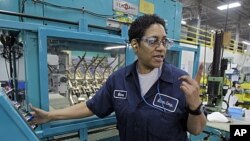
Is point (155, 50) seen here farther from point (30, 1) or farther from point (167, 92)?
point (30, 1)

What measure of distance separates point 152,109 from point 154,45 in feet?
1.25

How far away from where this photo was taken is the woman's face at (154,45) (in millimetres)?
1179

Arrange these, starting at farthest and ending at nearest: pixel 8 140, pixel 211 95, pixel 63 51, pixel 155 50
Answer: pixel 211 95, pixel 63 51, pixel 155 50, pixel 8 140

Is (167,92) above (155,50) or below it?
below

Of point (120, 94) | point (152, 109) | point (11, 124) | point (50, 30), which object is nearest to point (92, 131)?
point (120, 94)

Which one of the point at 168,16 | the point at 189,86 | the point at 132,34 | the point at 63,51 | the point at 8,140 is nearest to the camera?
the point at 8,140

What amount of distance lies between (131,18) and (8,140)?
4.81 feet

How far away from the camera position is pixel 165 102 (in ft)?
3.78

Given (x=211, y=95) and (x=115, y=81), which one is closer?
(x=115, y=81)

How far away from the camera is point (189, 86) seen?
974mm

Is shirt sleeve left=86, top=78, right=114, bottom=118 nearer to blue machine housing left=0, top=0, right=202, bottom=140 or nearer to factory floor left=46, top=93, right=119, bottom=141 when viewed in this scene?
blue machine housing left=0, top=0, right=202, bottom=140

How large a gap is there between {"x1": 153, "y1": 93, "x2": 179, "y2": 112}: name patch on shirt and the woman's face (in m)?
0.19

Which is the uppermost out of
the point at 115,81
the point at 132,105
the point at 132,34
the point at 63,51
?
the point at 132,34

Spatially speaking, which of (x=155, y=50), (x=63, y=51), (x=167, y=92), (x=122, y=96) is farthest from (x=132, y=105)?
(x=63, y=51)
